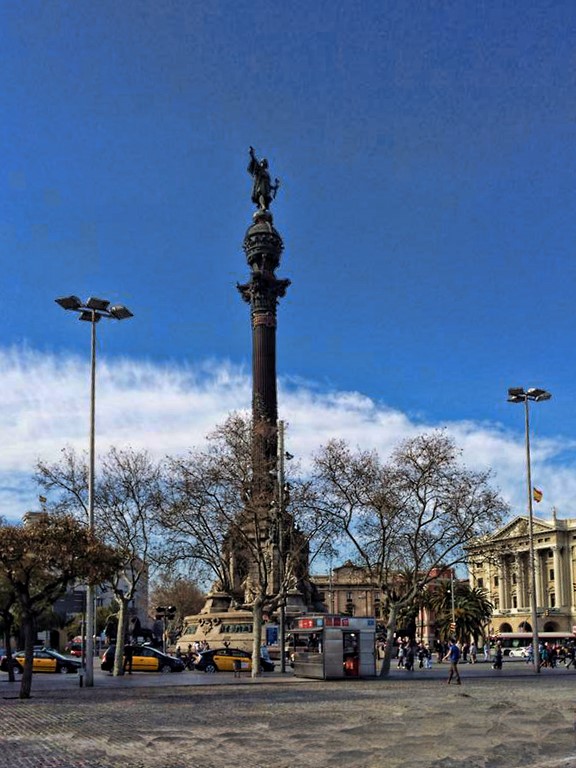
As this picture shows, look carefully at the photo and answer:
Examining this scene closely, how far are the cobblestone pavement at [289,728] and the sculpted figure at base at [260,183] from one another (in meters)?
54.8

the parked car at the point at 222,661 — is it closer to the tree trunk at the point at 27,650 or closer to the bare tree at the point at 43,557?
the bare tree at the point at 43,557

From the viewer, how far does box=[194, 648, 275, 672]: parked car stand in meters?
45.5

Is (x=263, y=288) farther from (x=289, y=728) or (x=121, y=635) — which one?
(x=289, y=728)

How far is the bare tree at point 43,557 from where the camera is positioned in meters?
25.8

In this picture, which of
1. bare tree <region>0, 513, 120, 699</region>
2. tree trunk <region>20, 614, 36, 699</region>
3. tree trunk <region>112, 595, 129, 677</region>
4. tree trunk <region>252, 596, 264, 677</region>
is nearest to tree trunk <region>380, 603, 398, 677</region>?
tree trunk <region>252, 596, 264, 677</region>

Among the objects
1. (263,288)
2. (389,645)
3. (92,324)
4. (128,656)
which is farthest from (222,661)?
(263,288)

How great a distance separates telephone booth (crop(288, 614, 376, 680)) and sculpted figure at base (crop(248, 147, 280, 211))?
47.5 metres

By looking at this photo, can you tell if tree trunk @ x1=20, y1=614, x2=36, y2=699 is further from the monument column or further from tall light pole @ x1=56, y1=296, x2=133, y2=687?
the monument column

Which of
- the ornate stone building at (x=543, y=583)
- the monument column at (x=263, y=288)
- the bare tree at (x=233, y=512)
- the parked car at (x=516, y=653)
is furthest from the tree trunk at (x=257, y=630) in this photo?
the ornate stone building at (x=543, y=583)

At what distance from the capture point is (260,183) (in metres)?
79.2

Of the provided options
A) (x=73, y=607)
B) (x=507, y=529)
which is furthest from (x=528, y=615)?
(x=73, y=607)

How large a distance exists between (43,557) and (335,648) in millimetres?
15549

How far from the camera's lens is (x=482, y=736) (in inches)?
656

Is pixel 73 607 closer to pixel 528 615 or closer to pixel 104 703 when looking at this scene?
pixel 104 703
